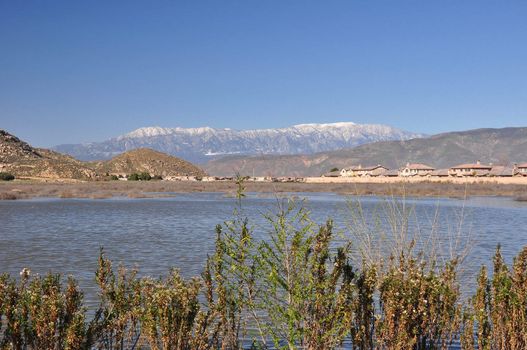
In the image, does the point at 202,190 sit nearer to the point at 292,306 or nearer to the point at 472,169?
Answer: the point at 472,169

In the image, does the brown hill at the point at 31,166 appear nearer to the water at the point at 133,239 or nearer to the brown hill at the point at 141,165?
the brown hill at the point at 141,165

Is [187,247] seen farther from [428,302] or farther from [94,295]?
[428,302]

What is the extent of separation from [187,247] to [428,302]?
66.0ft

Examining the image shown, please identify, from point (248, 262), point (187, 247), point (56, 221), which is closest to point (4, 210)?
point (56, 221)

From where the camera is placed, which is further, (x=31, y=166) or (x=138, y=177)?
(x=138, y=177)

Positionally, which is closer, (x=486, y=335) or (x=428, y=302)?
(x=428, y=302)

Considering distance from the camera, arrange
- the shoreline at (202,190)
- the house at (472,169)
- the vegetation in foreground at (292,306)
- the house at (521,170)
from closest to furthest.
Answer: the vegetation in foreground at (292,306) < the shoreline at (202,190) < the house at (521,170) < the house at (472,169)

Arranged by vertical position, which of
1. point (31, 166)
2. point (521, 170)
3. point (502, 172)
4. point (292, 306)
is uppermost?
point (31, 166)

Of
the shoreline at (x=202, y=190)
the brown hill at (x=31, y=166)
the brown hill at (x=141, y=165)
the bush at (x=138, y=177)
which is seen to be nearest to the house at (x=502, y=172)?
the shoreline at (x=202, y=190)

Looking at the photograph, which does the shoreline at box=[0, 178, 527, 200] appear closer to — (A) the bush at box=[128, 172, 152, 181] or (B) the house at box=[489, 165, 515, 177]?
(B) the house at box=[489, 165, 515, 177]

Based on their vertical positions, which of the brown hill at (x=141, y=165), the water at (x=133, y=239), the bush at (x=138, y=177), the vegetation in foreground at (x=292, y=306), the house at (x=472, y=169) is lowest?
the water at (x=133, y=239)

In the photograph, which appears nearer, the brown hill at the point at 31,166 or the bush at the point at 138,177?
the brown hill at the point at 31,166

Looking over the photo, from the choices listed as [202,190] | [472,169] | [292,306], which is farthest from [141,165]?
[292,306]

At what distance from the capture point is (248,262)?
20422mm
